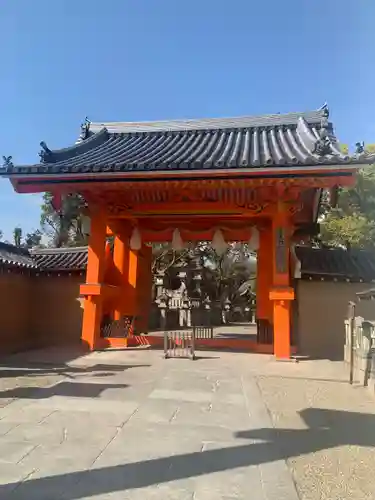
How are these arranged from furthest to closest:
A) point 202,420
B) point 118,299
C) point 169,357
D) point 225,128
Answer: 1. point 225,128
2. point 118,299
3. point 169,357
4. point 202,420

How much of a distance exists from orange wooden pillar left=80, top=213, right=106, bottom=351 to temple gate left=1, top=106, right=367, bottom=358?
2cm

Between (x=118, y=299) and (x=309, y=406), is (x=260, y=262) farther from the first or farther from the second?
(x=309, y=406)

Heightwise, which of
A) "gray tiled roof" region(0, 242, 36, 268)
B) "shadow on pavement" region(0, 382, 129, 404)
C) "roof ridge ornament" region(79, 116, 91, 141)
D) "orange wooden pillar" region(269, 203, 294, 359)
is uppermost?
"roof ridge ornament" region(79, 116, 91, 141)

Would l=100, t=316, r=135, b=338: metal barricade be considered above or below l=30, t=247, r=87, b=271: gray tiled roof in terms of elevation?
below

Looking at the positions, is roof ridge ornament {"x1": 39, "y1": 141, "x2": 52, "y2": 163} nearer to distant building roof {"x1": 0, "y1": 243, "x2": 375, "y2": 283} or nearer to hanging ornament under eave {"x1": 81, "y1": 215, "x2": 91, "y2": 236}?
hanging ornament under eave {"x1": 81, "y1": 215, "x2": 91, "y2": 236}

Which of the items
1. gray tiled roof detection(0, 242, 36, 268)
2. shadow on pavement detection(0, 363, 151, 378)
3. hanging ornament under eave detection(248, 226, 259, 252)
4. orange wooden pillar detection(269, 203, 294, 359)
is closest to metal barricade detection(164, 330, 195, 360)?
shadow on pavement detection(0, 363, 151, 378)

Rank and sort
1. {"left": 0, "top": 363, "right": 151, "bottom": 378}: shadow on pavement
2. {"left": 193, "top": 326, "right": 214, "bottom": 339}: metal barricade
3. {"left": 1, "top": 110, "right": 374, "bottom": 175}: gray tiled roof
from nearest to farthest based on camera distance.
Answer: {"left": 0, "top": 363, "right": 151, "bottom": 378}: shadow on pavement < {"left": 1, "top": 110, "right": 374, "bottom": 175}: gray tiled roof < {"left": 193, "top": 326, "right": 214, "bottom": 339}: metal barricade

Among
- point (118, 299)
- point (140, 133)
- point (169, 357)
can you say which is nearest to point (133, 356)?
point (169, 357)

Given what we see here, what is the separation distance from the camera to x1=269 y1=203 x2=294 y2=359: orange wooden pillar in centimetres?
943

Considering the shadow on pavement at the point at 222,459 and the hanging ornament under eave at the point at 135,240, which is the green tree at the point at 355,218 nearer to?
the hanging ornament under eave at the point at 135,240

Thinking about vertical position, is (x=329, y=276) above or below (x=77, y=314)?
above

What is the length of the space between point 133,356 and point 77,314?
4243 mm

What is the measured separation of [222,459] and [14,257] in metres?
10.8

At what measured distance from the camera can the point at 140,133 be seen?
46.6ft
